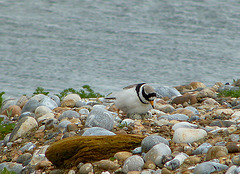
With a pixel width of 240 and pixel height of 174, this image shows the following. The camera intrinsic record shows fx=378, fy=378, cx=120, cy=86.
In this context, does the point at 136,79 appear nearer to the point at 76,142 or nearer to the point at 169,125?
the point at 169,125

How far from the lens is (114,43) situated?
15.6 metres

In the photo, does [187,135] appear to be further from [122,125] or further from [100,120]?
[100,120]

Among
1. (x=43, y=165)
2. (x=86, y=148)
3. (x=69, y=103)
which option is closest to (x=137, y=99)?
(x=86, y=148)

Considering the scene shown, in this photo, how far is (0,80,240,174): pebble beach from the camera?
4555mm

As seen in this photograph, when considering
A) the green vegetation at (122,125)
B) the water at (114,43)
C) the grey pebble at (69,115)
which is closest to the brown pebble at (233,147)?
the green vegetation at (122,125)

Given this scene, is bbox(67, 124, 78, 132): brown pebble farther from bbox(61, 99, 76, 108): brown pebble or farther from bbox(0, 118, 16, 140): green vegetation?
bbox(61, 99, 76, 108): brown pebble

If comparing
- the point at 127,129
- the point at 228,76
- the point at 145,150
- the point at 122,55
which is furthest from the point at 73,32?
the point at 145,150

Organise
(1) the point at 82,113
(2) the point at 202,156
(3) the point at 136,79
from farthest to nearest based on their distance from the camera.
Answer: (3) the point at 136,79 → (1) the point at 82,113 → (2) the point at 202,156

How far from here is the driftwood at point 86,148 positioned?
16.5 ft

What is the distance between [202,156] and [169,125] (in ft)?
4.59

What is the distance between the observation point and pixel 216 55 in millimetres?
15172

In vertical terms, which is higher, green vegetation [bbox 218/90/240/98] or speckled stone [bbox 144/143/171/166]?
speckled stone [bbox 144/143/171/166]

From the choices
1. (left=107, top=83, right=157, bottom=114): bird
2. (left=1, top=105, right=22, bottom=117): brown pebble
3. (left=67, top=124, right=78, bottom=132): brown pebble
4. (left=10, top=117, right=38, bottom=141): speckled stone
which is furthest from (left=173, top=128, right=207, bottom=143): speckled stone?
(left=1, top=105, right=22, bottom=117): brown pebble

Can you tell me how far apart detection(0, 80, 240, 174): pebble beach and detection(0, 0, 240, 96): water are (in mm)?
4433
